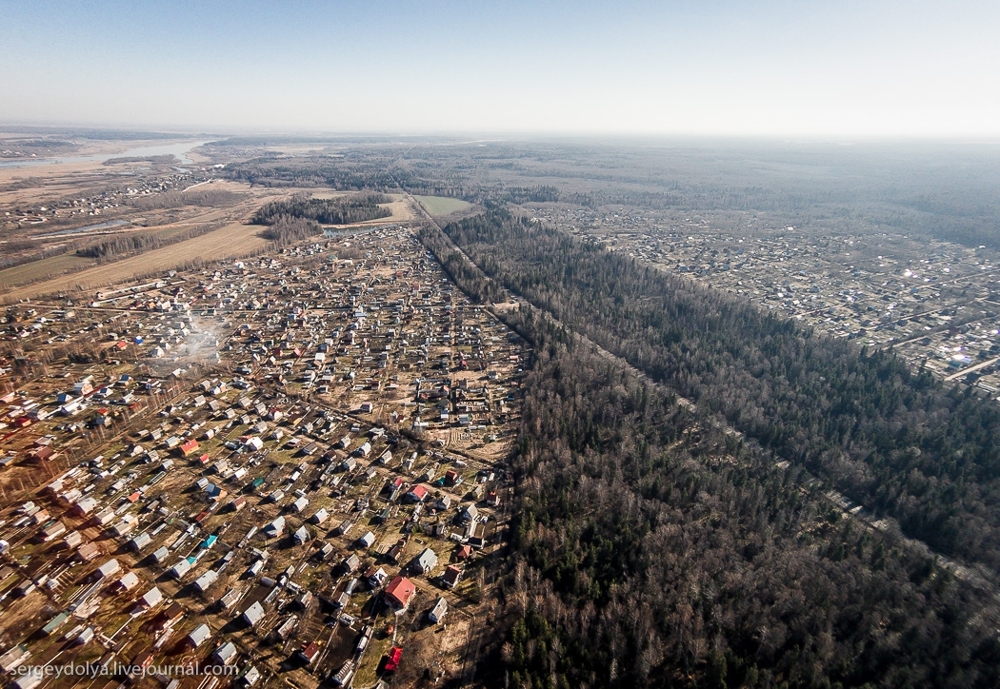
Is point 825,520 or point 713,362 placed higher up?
point 713,362

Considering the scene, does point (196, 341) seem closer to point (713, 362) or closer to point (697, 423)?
point (697, 423)

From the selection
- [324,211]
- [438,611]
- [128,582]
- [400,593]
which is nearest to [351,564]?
[400,593]

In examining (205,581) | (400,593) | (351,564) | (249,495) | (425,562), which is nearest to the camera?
(400,593)

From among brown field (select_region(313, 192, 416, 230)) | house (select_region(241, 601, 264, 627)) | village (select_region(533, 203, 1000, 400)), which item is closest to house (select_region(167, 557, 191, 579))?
house (select_region(241, 601, 264, 627))

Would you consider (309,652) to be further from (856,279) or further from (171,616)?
(856,279)

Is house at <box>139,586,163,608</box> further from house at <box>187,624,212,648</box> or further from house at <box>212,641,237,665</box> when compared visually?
house at <box>212,641,237,665</box>

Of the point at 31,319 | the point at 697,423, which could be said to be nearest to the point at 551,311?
the point at 697,423

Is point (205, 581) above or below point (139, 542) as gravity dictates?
below
